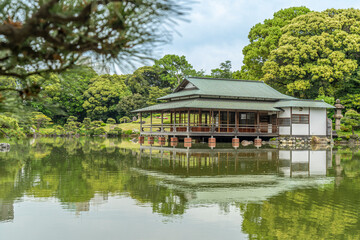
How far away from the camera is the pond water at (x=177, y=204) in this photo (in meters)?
5.93

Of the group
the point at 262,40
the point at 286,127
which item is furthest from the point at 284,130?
the point at 262,40

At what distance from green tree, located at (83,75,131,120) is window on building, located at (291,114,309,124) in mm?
29242

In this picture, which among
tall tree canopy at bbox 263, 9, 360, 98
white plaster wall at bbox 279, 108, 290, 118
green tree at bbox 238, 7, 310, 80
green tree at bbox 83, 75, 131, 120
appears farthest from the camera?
green tree at bbox 83, 75, 131, 120

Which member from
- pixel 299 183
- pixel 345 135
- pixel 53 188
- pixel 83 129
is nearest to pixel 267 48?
pixel 345 135

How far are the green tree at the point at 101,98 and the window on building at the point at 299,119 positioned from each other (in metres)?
29.2

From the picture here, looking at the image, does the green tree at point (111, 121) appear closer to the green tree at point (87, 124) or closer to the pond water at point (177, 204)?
the green tree at point (87, 124)

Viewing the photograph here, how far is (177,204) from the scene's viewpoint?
7727 millimetres

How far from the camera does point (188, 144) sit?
26.6 m

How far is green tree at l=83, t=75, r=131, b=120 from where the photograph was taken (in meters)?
53.9

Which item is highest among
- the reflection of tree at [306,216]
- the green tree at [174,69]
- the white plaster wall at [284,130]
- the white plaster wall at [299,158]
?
the green tree at [174,69]

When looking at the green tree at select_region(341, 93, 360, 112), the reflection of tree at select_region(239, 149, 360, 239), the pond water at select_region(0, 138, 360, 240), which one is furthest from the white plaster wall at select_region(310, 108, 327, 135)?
the reflection of tree at select_region(239, 149, 360, 239)

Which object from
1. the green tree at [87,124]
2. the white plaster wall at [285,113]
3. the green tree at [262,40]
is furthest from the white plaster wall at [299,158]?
→ the green tree at [87,124]

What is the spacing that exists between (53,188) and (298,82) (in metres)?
32.7

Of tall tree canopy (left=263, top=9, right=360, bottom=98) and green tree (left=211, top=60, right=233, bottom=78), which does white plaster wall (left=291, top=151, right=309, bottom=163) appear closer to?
tall tree canopy (left=263, top=9, right=360, bottom=98)
